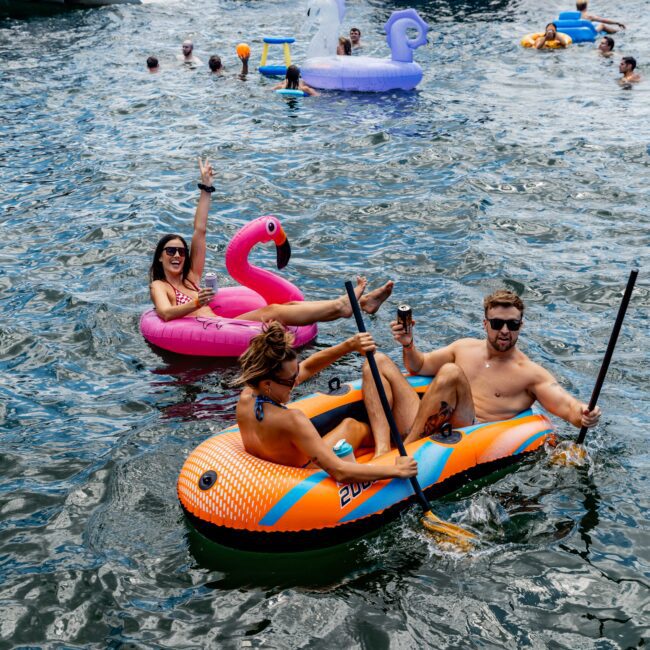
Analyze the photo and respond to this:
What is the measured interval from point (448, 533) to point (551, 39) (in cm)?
1580

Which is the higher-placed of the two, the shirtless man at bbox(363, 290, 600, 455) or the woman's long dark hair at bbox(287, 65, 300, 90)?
the woman's long dark hair at bbox(287, 65, 300, 90)

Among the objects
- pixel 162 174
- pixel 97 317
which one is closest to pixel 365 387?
pixel 97 317

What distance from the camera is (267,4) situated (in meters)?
24.8

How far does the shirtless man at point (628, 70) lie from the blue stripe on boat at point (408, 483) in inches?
500

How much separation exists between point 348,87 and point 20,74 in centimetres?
693

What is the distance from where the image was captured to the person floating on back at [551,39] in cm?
1856

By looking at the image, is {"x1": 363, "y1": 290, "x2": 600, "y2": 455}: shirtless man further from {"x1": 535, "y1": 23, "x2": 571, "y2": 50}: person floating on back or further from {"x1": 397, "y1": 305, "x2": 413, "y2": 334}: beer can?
{"x1": 535, "y1": 23, "x2": 571, "y2": 50}: person floating on back

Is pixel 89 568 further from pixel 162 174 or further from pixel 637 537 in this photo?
pixel 162 174

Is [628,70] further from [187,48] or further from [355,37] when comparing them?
[187,48]

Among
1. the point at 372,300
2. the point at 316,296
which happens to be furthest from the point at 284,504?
the point at 316,296

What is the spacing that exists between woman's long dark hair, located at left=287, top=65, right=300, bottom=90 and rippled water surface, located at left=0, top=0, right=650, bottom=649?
0.48 metres

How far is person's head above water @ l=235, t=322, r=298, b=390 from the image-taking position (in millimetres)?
4965

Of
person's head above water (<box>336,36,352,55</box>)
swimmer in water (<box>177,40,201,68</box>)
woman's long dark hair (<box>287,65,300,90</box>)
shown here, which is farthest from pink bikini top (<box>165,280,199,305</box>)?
swimmer in water (<box>177,40,201,68</box>)

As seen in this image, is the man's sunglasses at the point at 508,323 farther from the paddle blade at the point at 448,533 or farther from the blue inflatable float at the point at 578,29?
the blue inflatable float at the point at 578,29
